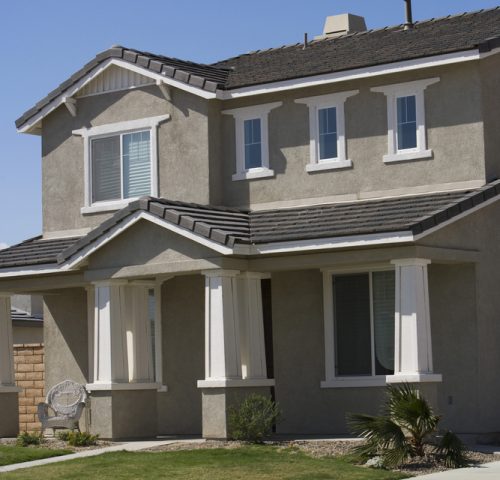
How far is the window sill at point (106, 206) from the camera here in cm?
2575

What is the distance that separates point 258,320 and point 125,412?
2.91m

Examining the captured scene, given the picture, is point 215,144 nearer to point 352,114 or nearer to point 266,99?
point 266,99

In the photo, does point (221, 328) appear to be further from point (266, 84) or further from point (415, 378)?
point (266, 84)

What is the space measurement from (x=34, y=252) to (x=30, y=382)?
127 inches

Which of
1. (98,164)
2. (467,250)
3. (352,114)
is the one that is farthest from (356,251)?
(98,164)

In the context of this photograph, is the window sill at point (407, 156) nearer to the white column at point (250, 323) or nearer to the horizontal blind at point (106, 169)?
the white column at point (250, 323)

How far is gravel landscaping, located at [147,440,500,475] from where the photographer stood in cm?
1856

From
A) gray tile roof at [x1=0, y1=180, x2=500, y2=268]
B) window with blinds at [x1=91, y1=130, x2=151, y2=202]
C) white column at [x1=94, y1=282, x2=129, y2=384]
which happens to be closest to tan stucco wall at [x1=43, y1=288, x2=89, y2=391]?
window with blinds at [x1=91, y1=130, x2=151, y2=202]

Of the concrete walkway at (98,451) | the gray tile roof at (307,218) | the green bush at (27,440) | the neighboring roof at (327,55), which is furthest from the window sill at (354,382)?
the neighboring roof at (327,55)

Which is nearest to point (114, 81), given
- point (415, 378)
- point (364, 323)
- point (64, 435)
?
point (364, 323)

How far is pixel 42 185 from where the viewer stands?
27.2m

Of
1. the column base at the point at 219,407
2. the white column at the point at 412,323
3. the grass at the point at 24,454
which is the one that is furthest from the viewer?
the column base at the point at 219,407

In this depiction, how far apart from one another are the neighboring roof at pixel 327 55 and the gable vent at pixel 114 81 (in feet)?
0.86

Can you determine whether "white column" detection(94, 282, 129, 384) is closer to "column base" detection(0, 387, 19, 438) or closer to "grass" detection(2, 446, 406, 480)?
"column base" detection(0, 387, 19, 438)
